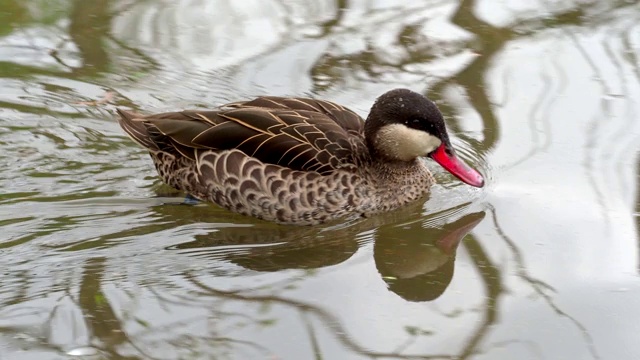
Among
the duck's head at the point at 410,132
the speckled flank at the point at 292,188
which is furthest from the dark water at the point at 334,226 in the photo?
the duck's head at the point at 410,132

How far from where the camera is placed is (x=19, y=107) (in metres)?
7.99


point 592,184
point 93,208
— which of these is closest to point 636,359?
point 592,184

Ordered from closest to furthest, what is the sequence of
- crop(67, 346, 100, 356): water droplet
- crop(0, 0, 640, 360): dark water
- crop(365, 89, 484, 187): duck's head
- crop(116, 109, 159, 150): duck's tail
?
1. crop(67, 346, 100, 356): water droplet
2. crop(0, 0, 640, 360): dark water
3. crop(365, 89, 484, 187): duck's head
4. crop(116, 109, 159, 150): duck's tail

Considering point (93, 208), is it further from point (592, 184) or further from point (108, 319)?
point (592, 184)

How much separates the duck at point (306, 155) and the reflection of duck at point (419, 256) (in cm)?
38

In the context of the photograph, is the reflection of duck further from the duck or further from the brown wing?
the brown wing

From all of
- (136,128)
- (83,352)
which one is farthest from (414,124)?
(83,352)

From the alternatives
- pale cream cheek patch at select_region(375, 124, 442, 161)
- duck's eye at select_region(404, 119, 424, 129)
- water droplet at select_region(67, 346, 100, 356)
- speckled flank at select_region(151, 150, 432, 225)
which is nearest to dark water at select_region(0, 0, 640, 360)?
water droplet at select_region(67, 346, 100, 356)

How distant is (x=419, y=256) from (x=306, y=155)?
1.07m

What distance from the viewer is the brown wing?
22.6 feet

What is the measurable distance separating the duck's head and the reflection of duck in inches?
15.5

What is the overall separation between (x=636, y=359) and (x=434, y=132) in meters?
2.24

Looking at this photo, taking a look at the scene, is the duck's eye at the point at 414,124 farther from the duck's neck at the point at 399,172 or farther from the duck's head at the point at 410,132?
the duck's neck at the point at 399,172

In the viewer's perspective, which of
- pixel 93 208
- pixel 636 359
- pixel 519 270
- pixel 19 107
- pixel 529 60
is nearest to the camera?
pixel 636 359
